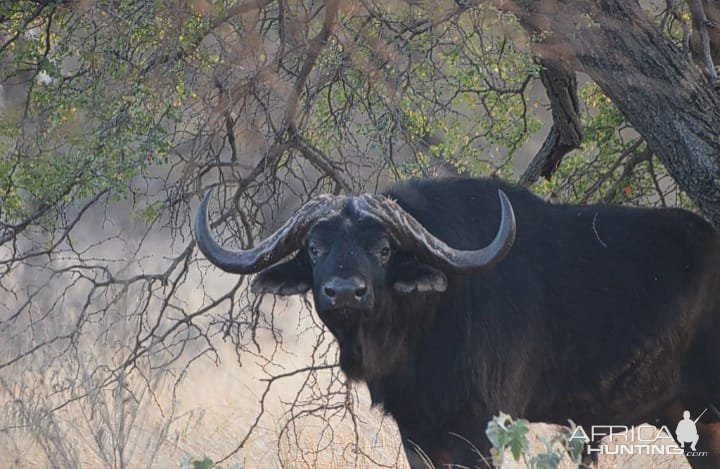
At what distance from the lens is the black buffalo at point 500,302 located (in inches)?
235

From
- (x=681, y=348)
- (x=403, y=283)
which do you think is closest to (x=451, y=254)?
(x=403, y=283)

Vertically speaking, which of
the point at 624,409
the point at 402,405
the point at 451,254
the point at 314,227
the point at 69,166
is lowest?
the point at 624,409

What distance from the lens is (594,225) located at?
6.74 metres

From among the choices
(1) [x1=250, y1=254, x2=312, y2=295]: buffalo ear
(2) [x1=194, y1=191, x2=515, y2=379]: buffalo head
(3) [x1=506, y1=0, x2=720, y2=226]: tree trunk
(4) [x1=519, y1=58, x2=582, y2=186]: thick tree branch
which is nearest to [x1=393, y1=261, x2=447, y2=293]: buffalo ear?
(2) [x1=194, y1=191, x2=515, y2=379]: buffalo head

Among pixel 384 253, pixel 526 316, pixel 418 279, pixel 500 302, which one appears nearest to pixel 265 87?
pixel 384 253

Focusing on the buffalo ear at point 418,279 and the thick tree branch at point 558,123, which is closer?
the buffalo ear at point 418,279

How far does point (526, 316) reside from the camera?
6.38m

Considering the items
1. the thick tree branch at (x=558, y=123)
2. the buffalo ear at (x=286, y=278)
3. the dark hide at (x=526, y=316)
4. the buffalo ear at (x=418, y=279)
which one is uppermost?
the thick tree branch at (x=558, y=123)

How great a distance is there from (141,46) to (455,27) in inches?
67.6

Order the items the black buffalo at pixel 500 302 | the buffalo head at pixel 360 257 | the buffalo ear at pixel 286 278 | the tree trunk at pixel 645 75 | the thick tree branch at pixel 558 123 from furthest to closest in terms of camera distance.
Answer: the thick tree branch at pixel 558 123 → the tree trunk at pixel 645 75 → the buffalo ear at pixel 286 278 → the black buffalo at pixel 500 302 → the buffalo head at pixel 360 257

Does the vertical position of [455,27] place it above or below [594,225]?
above

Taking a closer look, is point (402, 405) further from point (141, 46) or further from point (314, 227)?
point (141, 46)

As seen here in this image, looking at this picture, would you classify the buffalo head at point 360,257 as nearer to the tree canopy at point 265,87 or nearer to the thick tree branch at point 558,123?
the tree canopy at point 265,87

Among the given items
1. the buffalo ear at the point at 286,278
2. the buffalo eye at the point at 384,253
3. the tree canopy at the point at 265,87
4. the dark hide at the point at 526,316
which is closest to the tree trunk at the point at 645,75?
the tree canopy at the point at 265,87
